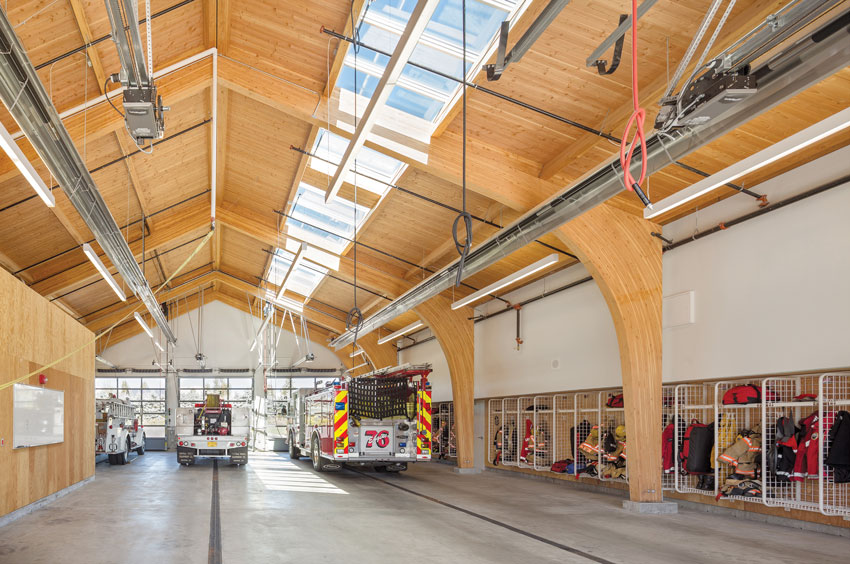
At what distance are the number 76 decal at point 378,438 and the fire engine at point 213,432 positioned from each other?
19.1 ft

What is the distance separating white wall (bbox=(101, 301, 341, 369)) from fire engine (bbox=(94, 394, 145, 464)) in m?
6.77

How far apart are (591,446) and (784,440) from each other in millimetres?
5140

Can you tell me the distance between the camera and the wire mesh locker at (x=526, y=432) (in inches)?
665

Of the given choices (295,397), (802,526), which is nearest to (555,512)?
(802,526)

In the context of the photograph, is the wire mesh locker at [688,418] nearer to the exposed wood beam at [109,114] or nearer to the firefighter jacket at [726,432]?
the firefighter jacket at [726,432]

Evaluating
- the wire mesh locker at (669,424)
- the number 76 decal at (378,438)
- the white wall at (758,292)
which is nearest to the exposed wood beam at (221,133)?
the number 76 decal at (378,438)

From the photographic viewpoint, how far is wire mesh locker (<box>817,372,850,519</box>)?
28.2 ft

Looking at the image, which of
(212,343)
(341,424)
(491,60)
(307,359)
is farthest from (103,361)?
(491,60)

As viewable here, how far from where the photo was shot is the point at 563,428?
16188 mm

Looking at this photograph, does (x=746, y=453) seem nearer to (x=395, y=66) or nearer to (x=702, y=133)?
(x=702, y=133)

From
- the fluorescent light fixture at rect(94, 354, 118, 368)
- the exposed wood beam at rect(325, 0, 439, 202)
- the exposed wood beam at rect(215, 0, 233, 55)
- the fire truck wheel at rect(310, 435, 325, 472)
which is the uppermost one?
the exposed wood beam at rect(215, 0, 233, 55)

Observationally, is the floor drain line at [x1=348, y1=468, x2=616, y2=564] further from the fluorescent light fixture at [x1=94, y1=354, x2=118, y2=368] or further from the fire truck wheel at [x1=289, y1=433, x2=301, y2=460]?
the fluorescent light fixture at [x1=94, y1=354, x2=118, y2=368]

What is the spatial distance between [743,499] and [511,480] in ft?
23.5

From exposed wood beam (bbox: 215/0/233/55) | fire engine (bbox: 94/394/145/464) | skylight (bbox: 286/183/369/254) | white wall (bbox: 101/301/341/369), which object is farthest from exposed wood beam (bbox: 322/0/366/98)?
white wall (bbox: 101/301/341/369)
